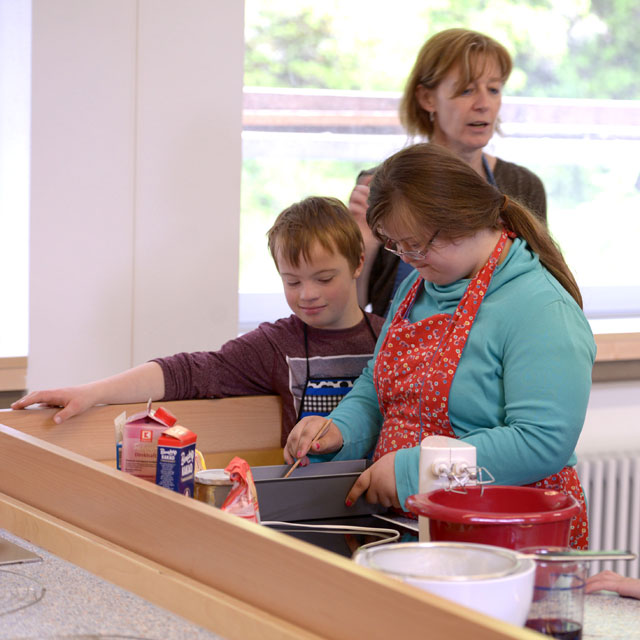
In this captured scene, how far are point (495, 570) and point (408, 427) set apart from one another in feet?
1.94

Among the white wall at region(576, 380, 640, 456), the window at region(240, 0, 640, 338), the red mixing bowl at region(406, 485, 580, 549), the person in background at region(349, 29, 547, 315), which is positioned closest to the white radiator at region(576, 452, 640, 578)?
the white wall at region(576, 380, 640, 456)

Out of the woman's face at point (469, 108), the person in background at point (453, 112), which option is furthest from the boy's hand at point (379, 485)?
the woman's face at point (469, 108)

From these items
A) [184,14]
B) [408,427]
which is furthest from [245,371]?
[184,14]

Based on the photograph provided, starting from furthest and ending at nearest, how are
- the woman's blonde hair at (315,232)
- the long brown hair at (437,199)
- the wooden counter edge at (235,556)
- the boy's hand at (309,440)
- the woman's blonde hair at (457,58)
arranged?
the woman's blonde hair at (457,58)
the woman's blonde hair at (315,232)
the boy's hand at (309,440)
the long brown hair at (437,199)
the wooden counter edge at (235,556)

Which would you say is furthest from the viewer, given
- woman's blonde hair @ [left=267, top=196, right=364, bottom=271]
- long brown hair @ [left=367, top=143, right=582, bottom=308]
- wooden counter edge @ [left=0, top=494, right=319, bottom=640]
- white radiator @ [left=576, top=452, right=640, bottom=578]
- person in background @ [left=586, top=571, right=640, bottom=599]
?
white radiator @ [left=576, top=452, right=640, bottom=578]

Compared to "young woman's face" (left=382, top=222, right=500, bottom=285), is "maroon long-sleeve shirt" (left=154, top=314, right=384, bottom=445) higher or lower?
lower

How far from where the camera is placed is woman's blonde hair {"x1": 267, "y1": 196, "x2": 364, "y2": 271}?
1.54 meters

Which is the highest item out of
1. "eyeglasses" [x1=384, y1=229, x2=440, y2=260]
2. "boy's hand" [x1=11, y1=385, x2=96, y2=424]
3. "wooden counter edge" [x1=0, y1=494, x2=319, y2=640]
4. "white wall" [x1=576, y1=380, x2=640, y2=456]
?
"eyeglasses" [x1=384, y1=229, x2=440, y2=260]

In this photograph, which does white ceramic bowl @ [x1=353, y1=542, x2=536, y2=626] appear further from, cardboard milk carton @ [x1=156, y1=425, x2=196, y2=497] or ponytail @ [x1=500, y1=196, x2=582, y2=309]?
ponytail @ [x1=500, y1=196, x2=582, y2=309]

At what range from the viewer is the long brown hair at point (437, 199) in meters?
1.23

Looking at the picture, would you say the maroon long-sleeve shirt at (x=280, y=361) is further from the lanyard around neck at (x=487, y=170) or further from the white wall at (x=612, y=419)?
the white wall at (x=612, y=419)

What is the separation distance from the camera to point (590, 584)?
1043 millimetres

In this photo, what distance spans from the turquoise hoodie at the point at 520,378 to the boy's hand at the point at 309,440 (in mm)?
202

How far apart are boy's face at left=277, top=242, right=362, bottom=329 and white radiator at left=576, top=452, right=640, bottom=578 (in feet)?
3.89
